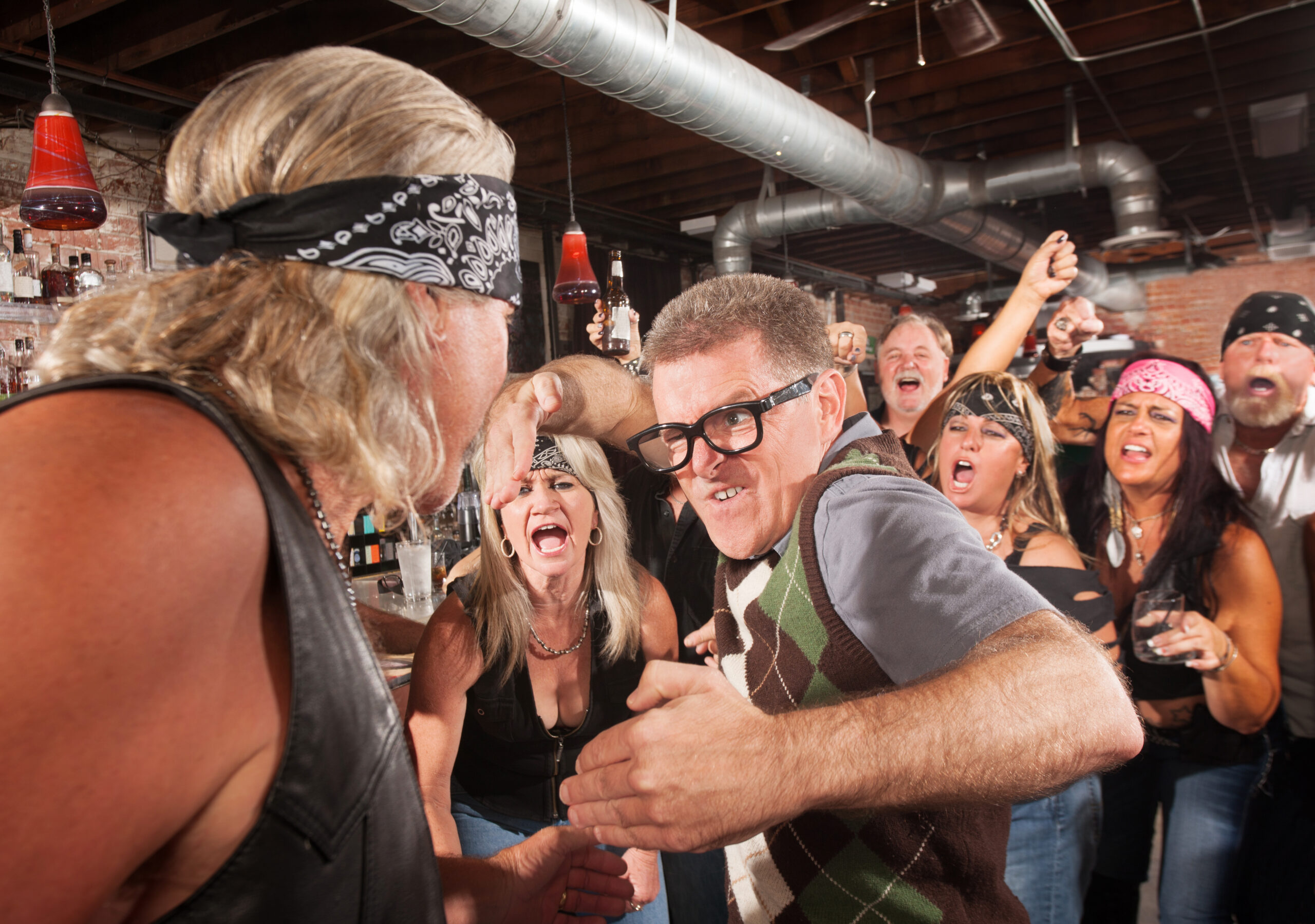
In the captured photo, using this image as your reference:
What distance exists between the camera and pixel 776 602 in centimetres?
124

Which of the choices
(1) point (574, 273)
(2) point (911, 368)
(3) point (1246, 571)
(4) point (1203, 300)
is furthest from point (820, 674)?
(4) point (1203, 300)

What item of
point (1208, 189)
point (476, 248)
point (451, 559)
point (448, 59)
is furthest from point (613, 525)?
point (1208, 189)

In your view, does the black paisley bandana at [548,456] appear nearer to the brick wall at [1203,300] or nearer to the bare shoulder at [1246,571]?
the bare shoulder at [1246,571]

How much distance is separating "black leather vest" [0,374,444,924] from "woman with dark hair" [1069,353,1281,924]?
1954mm

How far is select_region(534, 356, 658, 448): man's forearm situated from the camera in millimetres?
1867

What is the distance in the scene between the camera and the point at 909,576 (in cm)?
100

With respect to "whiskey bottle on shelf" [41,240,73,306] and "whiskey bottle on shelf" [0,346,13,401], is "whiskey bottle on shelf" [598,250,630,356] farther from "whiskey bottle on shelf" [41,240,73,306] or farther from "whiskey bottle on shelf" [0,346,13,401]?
"whiskey bottle on shelf" [0,346,13,401]

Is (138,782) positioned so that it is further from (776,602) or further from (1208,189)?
(1208,189)

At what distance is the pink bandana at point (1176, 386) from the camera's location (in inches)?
105

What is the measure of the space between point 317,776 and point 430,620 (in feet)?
4.97

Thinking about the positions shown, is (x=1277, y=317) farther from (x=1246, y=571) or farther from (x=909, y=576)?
(x=909, y=576)

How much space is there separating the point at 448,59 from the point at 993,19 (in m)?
2.93

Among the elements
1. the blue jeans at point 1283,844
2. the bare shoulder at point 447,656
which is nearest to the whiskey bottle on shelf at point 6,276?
the bare shoulder at point 447,656

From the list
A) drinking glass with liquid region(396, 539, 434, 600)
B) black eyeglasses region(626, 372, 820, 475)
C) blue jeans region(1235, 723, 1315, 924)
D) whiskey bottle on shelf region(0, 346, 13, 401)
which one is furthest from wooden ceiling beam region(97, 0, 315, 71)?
blue jeans region(1235, 723, 1315, 924)
